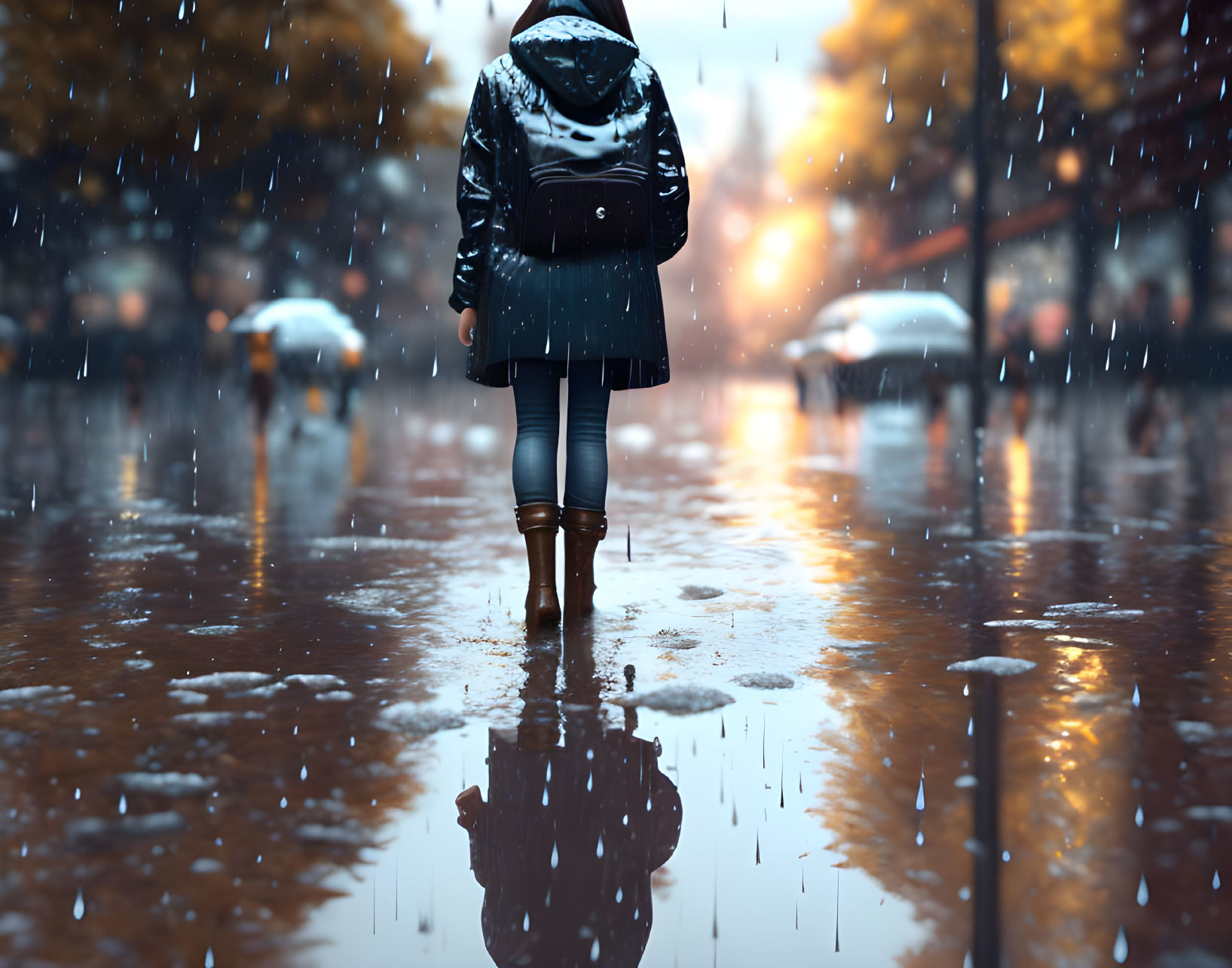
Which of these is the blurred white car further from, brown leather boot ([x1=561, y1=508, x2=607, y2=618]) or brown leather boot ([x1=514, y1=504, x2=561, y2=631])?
brown leather boot ([x1=514, y1=504, x2=561, y2=631])

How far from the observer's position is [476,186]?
498 centimetres

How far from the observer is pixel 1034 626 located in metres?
4.92

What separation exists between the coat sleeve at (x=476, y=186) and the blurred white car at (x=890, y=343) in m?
15.7

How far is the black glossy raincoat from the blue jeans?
7 centimetres

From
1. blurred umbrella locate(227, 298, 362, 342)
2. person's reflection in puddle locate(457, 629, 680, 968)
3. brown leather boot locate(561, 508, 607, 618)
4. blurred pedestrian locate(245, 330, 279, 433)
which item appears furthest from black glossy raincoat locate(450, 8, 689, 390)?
blurred umbrella locate(227, 298, 362, 342)

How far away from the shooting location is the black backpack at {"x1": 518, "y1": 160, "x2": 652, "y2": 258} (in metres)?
4.77

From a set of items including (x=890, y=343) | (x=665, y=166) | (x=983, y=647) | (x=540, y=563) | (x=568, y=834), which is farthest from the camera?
(x=890, y=343)

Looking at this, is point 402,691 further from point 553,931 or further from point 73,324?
point 73,324

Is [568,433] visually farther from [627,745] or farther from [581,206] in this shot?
[627,745]

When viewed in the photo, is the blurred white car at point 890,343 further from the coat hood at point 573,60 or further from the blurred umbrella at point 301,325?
the coat hood at point 573,60

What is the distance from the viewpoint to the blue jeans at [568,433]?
5.03 meters

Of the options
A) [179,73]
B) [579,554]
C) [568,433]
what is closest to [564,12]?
[568,433]

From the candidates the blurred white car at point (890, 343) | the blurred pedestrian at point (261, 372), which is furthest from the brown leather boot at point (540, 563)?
the blurred white car at point (890, 343)

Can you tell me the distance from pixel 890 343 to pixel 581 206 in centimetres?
1694
